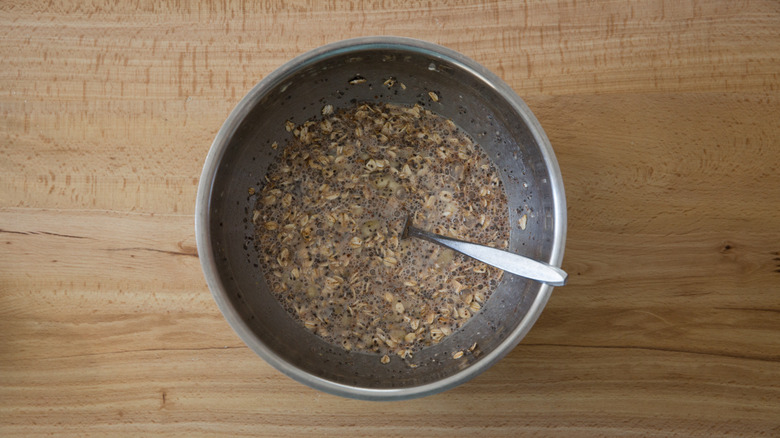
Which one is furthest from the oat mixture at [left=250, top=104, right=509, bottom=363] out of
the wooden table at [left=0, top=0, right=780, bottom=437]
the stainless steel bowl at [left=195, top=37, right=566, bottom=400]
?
the wooden table at [left=0, top=0, right=780, bottom=437]

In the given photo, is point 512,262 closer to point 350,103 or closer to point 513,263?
point 513,263

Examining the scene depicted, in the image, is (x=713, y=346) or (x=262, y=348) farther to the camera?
(x=713, y=346)

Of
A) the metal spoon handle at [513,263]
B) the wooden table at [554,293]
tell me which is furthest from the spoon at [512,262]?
the wooden table at [554,293]

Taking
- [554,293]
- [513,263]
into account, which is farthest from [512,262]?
[554,293]

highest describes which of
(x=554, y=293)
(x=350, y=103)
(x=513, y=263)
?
(x=350, y=103)

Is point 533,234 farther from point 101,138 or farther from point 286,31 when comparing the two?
point 101,138

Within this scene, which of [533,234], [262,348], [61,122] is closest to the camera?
[262,348]

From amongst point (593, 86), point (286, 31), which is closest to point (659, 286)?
point (593, 86)

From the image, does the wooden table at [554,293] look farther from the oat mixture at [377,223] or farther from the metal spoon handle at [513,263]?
the metal spoon handle at [513,263]
